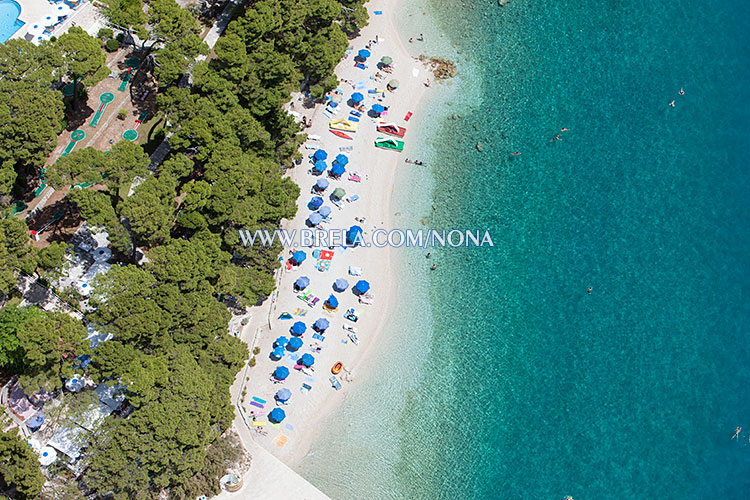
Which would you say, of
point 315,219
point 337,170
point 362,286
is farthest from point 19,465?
point 337,170

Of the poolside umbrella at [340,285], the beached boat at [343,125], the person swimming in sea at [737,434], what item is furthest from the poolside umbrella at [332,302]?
the person swimming in sea at [737,434]

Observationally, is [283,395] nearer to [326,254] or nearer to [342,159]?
[326,254]

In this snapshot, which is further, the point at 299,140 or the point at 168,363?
the point at 299,140

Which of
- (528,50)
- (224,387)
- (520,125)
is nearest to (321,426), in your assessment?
(224,387)

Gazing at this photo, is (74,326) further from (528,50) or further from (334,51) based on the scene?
(528,50)

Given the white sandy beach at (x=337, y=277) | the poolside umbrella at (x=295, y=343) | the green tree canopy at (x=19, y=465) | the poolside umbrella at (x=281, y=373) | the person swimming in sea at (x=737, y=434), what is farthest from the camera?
the person swimming in sea at (x=737, y=434)

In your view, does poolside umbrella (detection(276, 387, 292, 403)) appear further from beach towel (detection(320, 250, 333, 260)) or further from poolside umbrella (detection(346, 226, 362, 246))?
poolside umbrella (detection(346, 226, 362, 246))

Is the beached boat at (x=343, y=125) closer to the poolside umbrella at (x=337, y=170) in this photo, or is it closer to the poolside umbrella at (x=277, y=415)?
the poolside umbrella at (x=337, y=170)
